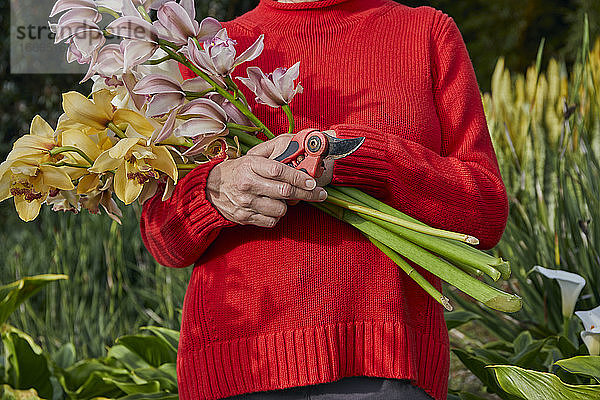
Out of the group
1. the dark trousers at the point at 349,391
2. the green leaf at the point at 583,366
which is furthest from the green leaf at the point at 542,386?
the dark trousers at the point at 349,391

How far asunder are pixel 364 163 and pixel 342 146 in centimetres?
11

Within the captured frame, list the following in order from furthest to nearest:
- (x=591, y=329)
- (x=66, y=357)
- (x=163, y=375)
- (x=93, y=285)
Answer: (x=93, y=285) < (x=66, y=357) < (x=163, y=375) < (x=591, y=329)

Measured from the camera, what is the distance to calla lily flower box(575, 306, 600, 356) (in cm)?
175

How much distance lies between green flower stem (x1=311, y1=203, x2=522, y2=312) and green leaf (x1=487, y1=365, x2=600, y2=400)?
0.28 meters

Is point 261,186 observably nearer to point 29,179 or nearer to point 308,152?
point 308,152

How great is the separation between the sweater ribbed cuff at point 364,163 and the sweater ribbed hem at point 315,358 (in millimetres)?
240

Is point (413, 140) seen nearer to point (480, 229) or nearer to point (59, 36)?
point (480, 229)

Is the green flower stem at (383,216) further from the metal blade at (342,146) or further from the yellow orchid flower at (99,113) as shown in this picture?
the yellow orchid flower at (99,113)

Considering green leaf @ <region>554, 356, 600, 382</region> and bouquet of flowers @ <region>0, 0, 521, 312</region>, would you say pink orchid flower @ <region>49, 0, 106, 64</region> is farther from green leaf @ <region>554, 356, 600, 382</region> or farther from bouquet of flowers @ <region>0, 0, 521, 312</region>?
green leaf @ <region>554, 356, 600, 382</region>

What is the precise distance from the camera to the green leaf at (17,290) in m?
2.23

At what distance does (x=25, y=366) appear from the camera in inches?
90.4

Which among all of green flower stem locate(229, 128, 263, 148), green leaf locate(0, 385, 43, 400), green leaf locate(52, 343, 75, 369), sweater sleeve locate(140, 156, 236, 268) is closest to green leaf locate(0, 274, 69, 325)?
green leaf locate(0, 385, 43, 400)

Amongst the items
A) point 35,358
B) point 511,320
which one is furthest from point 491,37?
point 35,358

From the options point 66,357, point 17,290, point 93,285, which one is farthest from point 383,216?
point 93,285
